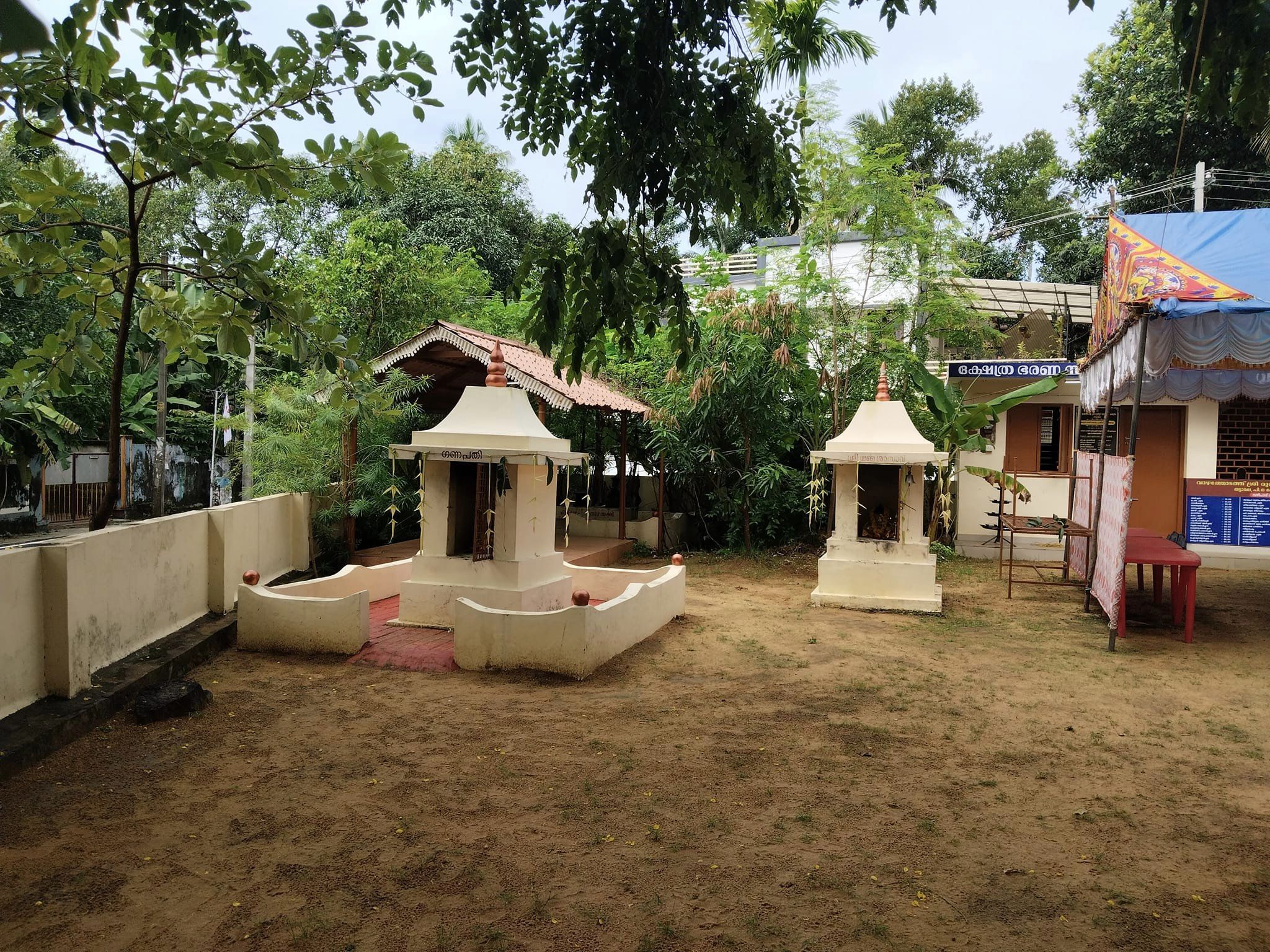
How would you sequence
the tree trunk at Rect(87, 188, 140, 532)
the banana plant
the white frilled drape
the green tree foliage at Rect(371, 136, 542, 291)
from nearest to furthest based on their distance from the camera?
the tree trunk at Rect(87, 188, 140, 532) < the white frilled drape < the banana plant < the green tree foliage at Rect(371, 136, 542, 291)

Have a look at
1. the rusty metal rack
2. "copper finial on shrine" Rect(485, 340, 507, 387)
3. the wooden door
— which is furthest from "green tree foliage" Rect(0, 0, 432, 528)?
the wooden door

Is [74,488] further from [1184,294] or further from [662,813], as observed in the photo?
[1184,294]

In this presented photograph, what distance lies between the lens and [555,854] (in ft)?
12.2

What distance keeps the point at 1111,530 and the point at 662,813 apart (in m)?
6.09

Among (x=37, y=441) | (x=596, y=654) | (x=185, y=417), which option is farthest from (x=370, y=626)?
(x=185, y=417)

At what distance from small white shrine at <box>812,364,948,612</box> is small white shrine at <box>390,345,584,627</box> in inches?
133

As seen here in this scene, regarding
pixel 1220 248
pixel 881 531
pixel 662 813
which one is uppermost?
pixel 1220 248

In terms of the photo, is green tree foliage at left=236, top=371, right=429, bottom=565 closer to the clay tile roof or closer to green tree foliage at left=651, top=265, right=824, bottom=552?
the clay tile roof

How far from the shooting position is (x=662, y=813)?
13.7 ft

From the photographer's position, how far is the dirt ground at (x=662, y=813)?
3.18 metres

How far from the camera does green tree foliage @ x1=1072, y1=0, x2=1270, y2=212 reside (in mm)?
16266

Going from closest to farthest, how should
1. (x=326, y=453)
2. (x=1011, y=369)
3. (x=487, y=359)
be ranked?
(x=487, y=359), (x=326, y=453), (x=1011, y=369)

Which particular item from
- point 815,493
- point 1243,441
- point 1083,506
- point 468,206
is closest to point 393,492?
point 815,493

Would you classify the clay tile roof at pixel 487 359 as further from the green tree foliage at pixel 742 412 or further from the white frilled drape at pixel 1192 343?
the white frilled drape at pixel 1192 343
